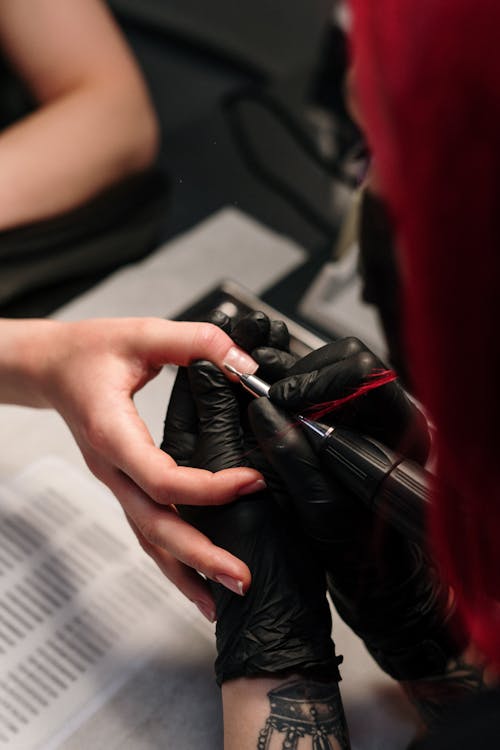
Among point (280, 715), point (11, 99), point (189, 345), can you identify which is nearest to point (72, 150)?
point (11, 99)

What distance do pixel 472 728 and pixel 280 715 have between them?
16cm

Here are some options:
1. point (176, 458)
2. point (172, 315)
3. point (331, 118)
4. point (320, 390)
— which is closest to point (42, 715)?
point (176, 458)

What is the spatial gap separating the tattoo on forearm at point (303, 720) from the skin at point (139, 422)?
0.26ft

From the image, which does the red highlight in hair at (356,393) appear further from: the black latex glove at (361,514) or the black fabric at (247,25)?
the black fabric at (247,25)

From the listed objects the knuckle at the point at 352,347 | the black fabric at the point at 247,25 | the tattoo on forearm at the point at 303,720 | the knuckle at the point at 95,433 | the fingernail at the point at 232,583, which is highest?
the black fabric at the point at 247,25

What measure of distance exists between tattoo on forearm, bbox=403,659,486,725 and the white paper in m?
0.17

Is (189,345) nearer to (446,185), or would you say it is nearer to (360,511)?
(360,511)

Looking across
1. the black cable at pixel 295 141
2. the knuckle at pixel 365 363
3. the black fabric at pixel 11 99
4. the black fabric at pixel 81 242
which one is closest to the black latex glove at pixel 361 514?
the knuckle at pixel 365 363

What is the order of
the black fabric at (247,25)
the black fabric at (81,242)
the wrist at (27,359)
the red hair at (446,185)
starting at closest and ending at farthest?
1. the red hair at (446,185)
2. the wrist at (27,359)
3. the black fabric at (81,242)
4. the black fabric at (247,25)

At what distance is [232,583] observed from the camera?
51 centimetres

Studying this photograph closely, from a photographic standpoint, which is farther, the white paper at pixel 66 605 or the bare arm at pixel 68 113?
the bare arm at pixel 68 113

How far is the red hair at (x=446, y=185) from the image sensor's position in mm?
307

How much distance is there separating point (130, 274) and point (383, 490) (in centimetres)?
55

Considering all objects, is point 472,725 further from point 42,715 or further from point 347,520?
point 42,715
